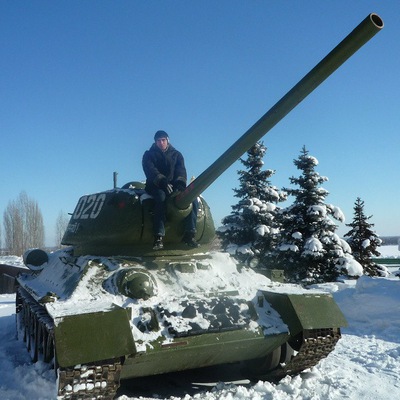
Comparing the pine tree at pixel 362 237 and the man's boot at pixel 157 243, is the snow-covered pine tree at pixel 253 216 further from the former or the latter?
the man's boot at pixel 157 243

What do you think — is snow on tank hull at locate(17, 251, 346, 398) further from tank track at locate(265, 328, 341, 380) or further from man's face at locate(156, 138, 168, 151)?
man's face at locate(156, 138, 168, 151)

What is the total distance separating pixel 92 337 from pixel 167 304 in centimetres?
105

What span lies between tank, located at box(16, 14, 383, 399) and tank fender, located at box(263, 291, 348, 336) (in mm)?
16

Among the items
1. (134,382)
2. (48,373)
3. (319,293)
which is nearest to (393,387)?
(319,293)

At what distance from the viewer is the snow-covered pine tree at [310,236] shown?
16.7 m

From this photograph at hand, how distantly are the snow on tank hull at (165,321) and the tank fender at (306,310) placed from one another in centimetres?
1

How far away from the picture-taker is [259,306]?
5.88m

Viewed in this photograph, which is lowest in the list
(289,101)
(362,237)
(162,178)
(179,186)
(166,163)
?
(362,237)

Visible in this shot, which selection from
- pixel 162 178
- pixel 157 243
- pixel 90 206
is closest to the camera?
pixel 157 243

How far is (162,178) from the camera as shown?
21.2ft

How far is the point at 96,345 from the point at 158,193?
2.54m

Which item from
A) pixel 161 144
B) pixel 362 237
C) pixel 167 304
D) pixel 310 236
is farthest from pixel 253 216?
pixel 167 304

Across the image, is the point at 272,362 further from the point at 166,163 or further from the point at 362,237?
the point at 362,237

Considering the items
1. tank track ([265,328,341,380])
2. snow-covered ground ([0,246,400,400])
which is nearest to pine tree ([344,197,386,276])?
snow-covered ground ([0,246,400,400])
